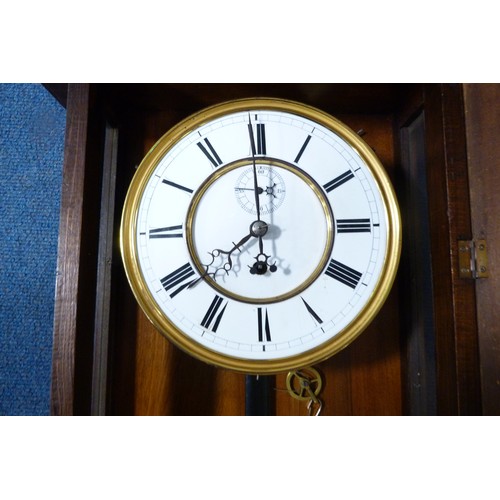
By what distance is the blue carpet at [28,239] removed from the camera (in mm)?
932

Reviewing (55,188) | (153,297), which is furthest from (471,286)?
(55,188)

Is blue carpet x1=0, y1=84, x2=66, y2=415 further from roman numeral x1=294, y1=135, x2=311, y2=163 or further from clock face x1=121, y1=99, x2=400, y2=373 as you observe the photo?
roman numeral x1=294, y1=135, x2=311, y2=163

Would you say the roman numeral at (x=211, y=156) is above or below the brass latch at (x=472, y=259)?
above

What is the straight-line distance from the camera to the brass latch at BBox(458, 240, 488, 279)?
68 cm

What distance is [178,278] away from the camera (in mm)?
725

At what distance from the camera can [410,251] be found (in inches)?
35.1

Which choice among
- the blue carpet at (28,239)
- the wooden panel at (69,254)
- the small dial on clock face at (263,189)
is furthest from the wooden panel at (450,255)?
the blue carpet at (28,239)

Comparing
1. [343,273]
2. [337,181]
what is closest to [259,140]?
[337,181]

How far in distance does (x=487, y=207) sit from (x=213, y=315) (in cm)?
48

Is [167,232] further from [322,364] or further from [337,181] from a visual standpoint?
[322,364]

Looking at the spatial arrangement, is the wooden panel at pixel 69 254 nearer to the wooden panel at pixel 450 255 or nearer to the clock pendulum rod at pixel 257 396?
the clock pendulum rod at pixel 257 396

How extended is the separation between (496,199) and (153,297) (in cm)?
58

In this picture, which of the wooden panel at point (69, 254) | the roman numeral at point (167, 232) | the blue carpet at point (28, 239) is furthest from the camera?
the blue carpet at point (28, 239)

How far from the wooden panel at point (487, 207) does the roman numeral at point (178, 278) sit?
1.57ft
